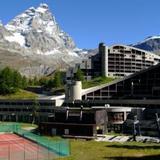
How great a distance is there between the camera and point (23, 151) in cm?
7769

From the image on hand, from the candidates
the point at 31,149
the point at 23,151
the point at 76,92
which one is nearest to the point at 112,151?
the point at 31,149

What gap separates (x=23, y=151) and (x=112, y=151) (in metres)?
17.8

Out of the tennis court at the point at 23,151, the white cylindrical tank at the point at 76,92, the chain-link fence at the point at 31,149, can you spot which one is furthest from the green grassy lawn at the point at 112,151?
the white cylindrical tank at the point at 76,92

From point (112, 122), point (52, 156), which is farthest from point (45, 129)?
point (52, 156)

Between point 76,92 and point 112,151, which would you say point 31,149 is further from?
point 76,92

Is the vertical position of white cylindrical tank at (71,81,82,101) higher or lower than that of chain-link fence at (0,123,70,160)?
higher

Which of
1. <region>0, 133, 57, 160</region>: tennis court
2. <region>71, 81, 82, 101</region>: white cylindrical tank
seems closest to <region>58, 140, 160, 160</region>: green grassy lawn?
<region>0, 133, 57, 160</region>: tennis court

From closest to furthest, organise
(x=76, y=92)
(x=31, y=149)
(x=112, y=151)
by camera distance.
→ (x=31, y=149), (x=112, y=151), (x=76, y=92)

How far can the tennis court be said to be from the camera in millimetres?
72812

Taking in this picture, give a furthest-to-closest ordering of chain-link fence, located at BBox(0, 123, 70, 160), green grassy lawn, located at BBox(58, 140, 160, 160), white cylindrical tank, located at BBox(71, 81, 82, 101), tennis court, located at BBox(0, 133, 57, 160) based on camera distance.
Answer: white cylindrical tank, located at BBox(71, 81, 82, 101), green grassy lawn, located at BBox(58, 140, 160, 160), chain-link fence, located at BBox(0, 123, 70, 160), tennis court, located at BBox(0, 133, 57, 160)

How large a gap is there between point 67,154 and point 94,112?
120 ft

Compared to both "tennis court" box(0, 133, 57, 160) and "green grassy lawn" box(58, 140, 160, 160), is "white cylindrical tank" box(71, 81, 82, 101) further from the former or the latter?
"tennis court" box(0, 133, 57, 160)

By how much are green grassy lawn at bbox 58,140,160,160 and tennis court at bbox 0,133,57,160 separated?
163 inches

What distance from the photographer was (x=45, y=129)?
117 meters
